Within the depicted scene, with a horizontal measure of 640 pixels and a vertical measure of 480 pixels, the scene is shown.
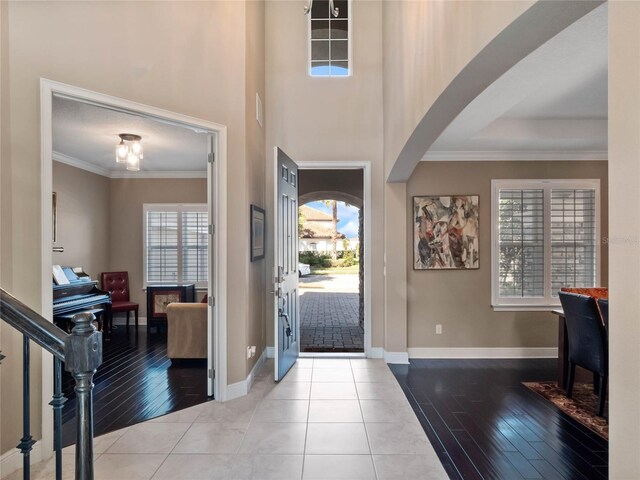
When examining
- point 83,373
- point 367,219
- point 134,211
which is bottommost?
point 83,373

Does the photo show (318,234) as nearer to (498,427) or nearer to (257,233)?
(257,233)

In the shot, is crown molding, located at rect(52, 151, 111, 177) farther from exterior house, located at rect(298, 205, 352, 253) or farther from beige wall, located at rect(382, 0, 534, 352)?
exterior house, located at rect(298, 205, 352, 253)

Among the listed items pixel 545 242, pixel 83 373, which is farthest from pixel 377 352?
pixel 83 373

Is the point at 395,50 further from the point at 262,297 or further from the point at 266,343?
the point at 266,343

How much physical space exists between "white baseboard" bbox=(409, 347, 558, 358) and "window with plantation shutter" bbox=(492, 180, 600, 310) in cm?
64

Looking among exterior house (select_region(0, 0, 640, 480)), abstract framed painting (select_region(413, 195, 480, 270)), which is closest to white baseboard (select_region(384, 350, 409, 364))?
exterior house (select_region(0, 0, 640, 480))

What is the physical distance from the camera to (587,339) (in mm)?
3328

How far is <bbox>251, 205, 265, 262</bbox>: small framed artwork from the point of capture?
397 cm

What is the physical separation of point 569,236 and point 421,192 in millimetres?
2078

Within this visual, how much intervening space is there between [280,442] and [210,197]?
7.29 ft

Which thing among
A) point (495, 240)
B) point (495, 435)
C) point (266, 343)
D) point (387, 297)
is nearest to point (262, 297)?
point (266, 343)

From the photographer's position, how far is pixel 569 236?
16.3 feet

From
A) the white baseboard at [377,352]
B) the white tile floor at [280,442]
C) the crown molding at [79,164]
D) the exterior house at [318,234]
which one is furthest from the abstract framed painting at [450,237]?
the exterior house at [318,234]

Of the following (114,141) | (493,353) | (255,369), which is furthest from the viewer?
(114,141)
